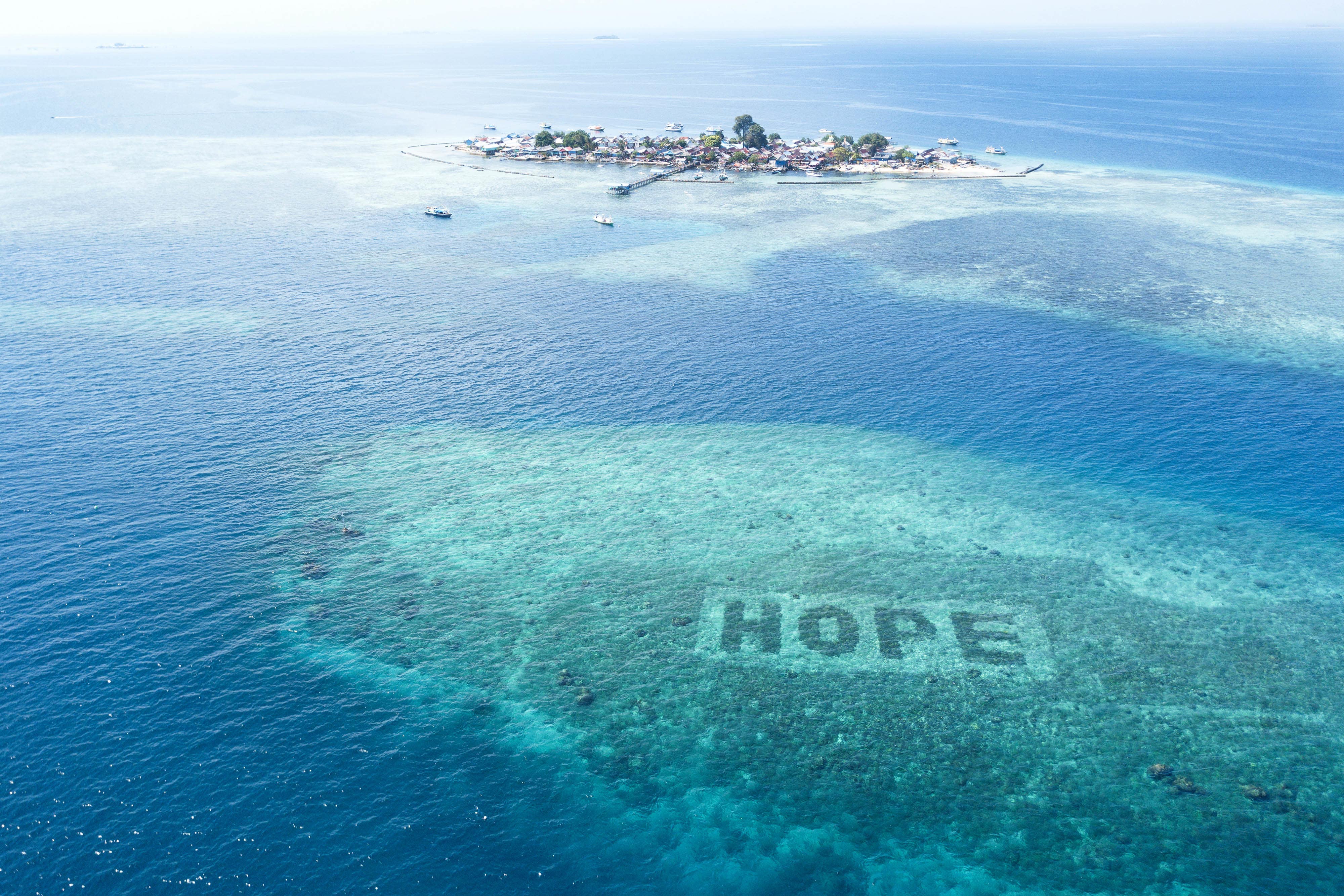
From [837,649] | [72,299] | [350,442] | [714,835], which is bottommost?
[714,835]

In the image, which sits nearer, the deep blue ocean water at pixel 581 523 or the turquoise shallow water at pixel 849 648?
the deep blue ocean water at pixel 581 523

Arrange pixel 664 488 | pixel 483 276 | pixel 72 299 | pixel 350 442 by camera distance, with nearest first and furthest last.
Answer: pixel 664 488
pixel 350 442
pixel 72 299
pixel 483 276

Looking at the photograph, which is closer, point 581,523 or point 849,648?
point 849,648

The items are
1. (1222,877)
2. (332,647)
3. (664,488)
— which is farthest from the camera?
(664,488)

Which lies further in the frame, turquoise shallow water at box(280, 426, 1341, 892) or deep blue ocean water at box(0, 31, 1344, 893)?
turquoise shallow water at box(280, 426, 1341, 892)

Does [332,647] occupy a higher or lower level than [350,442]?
lower

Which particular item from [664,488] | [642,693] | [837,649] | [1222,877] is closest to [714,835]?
[642,693]

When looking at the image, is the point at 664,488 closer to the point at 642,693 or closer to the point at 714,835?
the point at 642,693

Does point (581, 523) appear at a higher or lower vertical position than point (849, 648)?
higher
